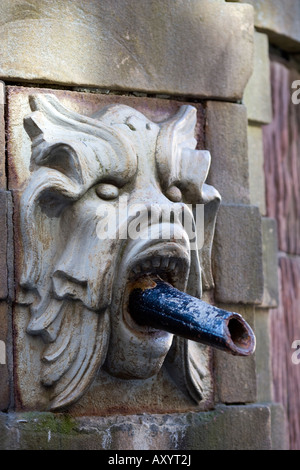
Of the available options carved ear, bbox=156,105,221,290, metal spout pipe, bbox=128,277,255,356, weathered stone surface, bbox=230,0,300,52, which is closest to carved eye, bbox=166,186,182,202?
carved ear, bbox=156,105,221,290

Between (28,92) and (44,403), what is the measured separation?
34.3 inches

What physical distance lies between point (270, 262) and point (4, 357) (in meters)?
1.21

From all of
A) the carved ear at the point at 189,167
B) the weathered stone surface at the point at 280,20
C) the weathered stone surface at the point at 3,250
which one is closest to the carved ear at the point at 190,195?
the carved ear at the point at 189,167

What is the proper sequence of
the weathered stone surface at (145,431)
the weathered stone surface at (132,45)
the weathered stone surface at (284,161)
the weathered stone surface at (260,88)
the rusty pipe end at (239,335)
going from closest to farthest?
the rusty pipe end at (239,335)
the weathered stone surface at (145,431)
the weathered stone surface at (132,45)
the weathered stone surface at (260,88)
the weathered stone surface at (284,161)

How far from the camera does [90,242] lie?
2723mm

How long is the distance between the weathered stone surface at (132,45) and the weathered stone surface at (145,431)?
38.0 inches

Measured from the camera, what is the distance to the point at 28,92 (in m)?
2.82

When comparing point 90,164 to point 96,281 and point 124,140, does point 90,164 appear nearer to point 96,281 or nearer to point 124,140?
point 124,140

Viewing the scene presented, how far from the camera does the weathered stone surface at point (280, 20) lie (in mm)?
3586

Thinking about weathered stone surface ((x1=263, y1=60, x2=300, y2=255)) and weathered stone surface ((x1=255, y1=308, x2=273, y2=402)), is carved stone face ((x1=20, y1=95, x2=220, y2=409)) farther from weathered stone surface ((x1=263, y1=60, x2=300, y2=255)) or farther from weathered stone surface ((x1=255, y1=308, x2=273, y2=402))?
weathered stone surface ((x1=263, y1=60, x2=300, y2=255))

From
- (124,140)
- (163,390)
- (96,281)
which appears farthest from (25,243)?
(163,390)

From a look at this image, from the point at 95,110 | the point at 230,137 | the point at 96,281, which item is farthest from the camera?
the point at 230,137

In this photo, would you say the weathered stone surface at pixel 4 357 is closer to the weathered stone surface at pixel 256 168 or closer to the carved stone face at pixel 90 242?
the carved stone face at pixel 90 242

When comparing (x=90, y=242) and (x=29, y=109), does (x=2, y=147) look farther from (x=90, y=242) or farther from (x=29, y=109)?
(x=90, y=242)
